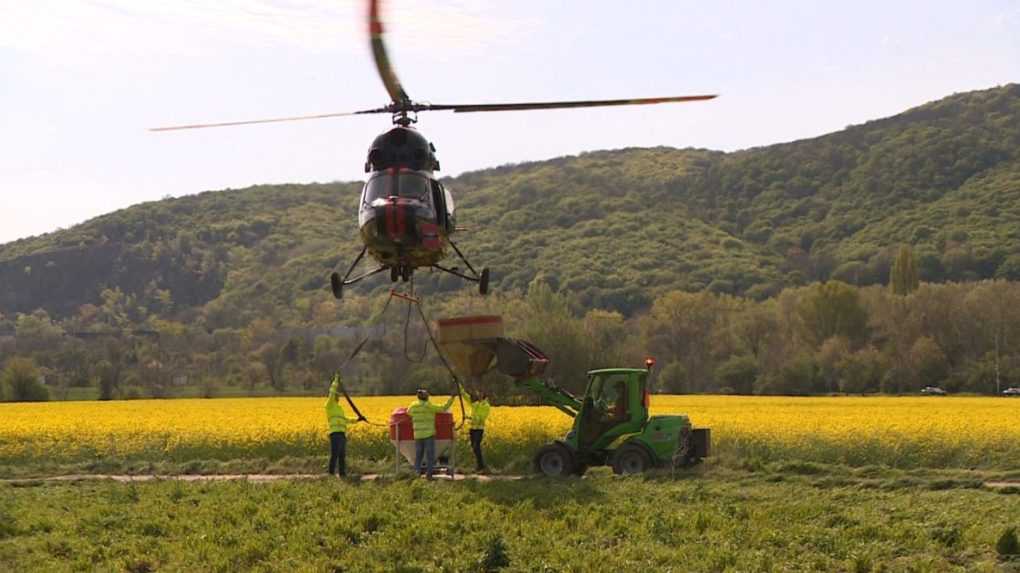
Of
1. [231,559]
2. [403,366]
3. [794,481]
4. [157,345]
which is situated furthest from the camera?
[157,345]

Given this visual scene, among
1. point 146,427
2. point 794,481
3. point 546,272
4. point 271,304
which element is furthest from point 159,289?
point 794,481

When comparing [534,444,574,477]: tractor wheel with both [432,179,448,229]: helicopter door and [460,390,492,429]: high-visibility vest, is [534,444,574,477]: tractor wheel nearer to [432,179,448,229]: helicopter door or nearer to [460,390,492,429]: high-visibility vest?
[460,390,492,429]: high-visibility vest

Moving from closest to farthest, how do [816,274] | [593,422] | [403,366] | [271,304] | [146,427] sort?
[593,422]
[146,427]
[403,366]
[271,304]
[816,274]

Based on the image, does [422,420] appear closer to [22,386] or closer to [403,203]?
[403,203]

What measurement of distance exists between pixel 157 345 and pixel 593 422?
85156 mm

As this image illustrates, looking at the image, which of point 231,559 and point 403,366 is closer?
point 231,559

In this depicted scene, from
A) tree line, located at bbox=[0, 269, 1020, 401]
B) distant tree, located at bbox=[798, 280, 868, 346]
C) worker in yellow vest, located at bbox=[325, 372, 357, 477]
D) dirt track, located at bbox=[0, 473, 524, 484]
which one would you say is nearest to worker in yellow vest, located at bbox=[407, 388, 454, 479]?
dirt track, located at bbox=[0, 473, 524, 484]

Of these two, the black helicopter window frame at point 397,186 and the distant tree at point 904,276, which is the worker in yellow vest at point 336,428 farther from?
the distant tree at point 904,276

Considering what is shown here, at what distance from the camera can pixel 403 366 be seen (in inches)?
2662

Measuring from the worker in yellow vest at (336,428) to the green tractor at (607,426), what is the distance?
239cm

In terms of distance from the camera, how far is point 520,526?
17.7 m

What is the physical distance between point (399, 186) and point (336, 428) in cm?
579

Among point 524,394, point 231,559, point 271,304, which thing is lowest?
point 231,559

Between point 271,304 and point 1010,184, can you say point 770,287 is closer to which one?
point 1010,184
